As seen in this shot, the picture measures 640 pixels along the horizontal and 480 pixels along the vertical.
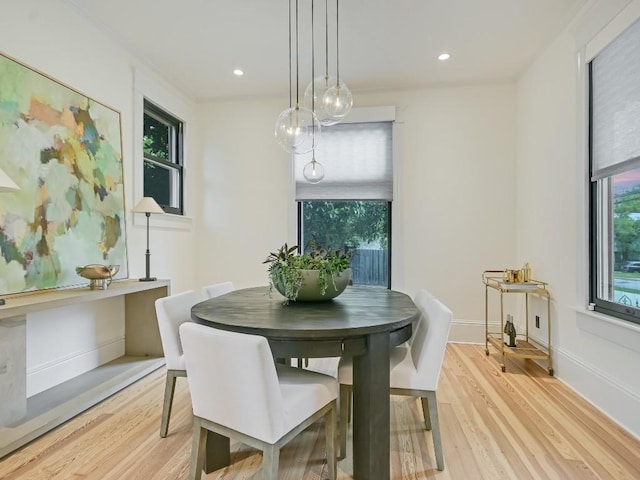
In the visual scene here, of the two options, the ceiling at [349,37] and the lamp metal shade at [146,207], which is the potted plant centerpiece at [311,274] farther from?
the ceiling at [349,37]

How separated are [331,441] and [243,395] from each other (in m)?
0.54

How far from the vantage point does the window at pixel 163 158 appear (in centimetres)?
372

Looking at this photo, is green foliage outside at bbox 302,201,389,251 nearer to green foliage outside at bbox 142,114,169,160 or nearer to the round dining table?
green foliage outside at bbox 142,114,169,160

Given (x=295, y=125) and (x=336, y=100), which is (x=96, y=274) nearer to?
(x=295, y=125)

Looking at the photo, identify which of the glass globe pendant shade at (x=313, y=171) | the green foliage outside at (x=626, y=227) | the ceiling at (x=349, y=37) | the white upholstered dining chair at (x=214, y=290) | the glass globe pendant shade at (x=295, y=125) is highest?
the ceiling at (x=349, y=37)

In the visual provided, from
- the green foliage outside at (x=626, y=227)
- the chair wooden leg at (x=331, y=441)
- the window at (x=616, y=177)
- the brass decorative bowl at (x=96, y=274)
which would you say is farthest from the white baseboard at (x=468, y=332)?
the brass decorative bowl at (x=96, y=274)

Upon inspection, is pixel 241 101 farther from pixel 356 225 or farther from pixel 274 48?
pixel 356 225

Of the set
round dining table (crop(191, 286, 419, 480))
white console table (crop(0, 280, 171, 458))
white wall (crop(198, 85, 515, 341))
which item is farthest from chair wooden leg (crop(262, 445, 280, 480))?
white wall (crop(198, 85, 515, 341))

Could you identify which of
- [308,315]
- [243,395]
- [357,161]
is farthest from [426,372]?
[357,161]

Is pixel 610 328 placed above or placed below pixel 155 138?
below

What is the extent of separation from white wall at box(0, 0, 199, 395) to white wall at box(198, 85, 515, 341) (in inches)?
40.1

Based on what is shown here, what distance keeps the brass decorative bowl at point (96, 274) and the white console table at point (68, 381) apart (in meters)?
0.07

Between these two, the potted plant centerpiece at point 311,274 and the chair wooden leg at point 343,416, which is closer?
the chair wooden leg at point 343,416

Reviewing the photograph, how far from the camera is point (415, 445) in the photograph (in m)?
1.96
